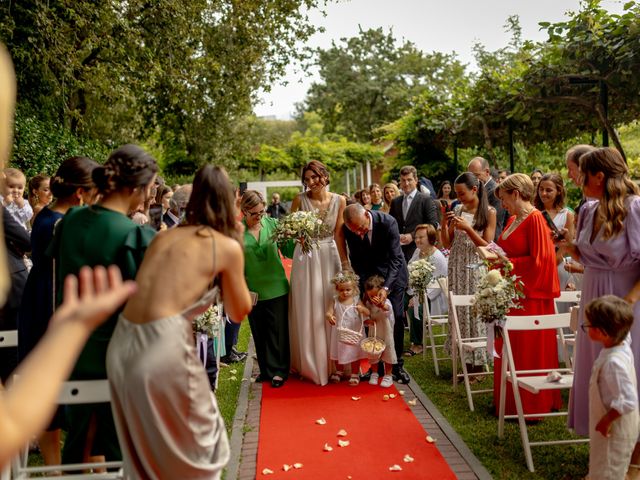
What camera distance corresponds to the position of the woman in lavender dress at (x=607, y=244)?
15.1ft

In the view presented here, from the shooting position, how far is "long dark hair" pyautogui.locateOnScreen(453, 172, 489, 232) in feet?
24.4

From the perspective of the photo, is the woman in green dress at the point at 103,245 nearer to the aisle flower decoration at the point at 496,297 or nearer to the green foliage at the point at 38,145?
the aisle flower decoration at the point at 496,297

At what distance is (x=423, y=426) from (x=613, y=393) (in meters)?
2.49

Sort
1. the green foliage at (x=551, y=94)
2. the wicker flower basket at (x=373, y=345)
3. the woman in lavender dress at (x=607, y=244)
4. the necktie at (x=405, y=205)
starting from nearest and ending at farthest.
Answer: the woman in lavender dress at (x=607, y=244) → the wicker flower basket at (x=373, y=345) → the green foliage at (x=551, y=94) → the necktie at (x=405, y=205)

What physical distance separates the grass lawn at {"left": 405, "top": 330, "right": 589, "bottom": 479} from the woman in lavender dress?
0.46 metres

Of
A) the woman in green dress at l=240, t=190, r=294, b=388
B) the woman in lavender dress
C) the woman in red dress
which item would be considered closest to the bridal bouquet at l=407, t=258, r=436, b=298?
the woman in green dress at l=240, t=190, r=294, b=388

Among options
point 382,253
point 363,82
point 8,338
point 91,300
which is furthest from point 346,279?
point 363,82

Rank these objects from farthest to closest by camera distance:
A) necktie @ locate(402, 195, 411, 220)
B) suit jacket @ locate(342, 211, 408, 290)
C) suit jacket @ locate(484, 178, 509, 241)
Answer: necktie @ locate(402, 195, 411, 220), suit jacket @ locate(484, 178, 509, 241), suit jacket @ locate(342, 211, 408, 290)

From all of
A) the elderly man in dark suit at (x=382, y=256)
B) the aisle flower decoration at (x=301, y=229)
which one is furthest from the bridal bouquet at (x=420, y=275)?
the aisle flower decoration at (x=301, y=229)

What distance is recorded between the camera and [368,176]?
38531 millimetres

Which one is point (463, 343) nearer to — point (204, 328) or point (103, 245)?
point (204, 328)

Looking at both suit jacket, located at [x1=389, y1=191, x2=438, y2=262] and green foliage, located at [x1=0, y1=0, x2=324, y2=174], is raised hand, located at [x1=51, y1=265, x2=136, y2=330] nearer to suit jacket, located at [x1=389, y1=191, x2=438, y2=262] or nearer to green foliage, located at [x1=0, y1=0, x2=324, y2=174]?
suit jacket, located at [x1=389, y1=191, x2=438, y2=262]

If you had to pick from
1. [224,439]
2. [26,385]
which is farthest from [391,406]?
[26,385]

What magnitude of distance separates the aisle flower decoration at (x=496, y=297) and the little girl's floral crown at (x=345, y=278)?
205cm
